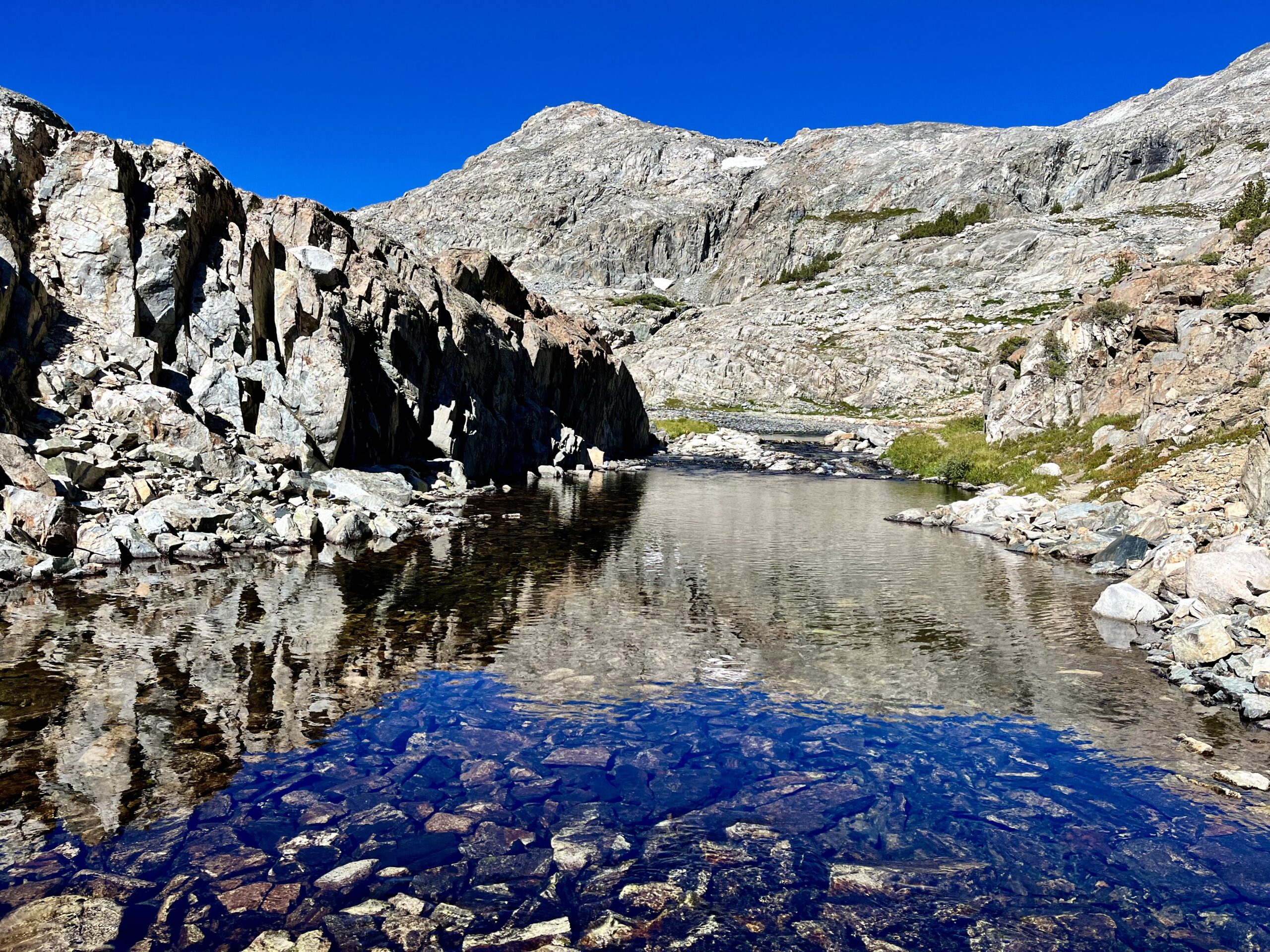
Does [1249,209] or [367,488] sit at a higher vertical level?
[1249,209]

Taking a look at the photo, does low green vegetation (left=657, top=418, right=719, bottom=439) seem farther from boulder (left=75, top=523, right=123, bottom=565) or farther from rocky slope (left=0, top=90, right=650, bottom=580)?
boulder (left=75, top=523, right=123, bottom=565)

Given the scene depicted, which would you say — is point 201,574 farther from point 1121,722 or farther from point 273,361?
point 1121,722

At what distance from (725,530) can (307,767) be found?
92.0 ft

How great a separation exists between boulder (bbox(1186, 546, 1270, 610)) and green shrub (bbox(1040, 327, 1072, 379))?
4105 centimetres

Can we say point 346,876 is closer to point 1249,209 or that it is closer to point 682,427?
point 1249,209

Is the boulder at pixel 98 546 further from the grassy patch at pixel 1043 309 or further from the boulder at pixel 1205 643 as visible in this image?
the grassy patch at pixel 1043 309

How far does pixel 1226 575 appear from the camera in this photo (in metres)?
19.5

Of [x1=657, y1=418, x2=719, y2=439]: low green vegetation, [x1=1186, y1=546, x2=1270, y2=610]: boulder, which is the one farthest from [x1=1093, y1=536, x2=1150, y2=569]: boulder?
[x1=657, y1=418, x2=719, y2=439]: low green vegetation

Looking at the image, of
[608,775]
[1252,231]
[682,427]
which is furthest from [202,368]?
[682,427]

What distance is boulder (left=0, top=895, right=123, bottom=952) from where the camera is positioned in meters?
7.51

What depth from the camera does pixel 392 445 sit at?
4516 centimetres

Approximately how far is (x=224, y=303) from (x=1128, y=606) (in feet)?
139

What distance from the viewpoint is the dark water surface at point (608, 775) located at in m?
8.48

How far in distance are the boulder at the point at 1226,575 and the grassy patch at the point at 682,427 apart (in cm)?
8083
